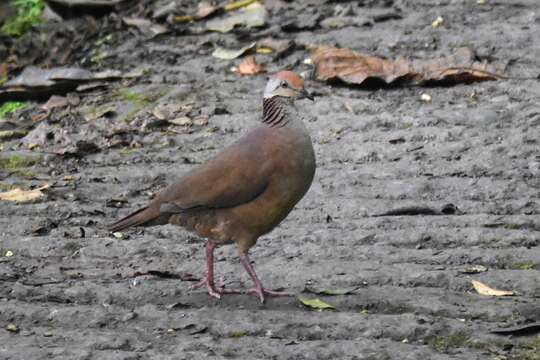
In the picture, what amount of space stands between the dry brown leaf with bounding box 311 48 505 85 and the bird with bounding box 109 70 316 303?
2753 millimetres

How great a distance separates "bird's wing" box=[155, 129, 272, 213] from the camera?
5156 millimetres

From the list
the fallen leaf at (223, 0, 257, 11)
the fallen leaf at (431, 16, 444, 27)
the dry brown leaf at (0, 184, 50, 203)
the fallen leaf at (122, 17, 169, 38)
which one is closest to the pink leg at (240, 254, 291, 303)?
the dry brown leaf at (0, 184, 50, 203)

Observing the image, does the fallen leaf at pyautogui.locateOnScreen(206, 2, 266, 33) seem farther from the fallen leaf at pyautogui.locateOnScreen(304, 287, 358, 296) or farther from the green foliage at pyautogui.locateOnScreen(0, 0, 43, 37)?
the fallen leaf at pyautogui.locateOnScreen(304, 287, 358, 296)

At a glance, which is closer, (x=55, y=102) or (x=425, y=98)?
(x=425, y=98)

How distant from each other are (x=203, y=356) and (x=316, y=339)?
1.66ft

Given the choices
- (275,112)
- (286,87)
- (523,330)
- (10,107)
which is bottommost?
(10,107)

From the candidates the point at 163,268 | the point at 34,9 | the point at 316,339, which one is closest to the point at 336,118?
the point at 163,268

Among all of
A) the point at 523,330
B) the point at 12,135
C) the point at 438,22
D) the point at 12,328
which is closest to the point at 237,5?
the point at 438,22

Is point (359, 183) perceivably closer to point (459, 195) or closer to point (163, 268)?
point (459, 195)

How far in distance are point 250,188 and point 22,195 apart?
226 centimetres

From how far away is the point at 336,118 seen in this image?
7633mm

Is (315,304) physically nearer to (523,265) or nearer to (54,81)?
(523,265)

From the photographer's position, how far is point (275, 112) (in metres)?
5.34

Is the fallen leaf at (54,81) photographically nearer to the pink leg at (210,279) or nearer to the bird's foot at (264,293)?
the pink leg at (210,279)
